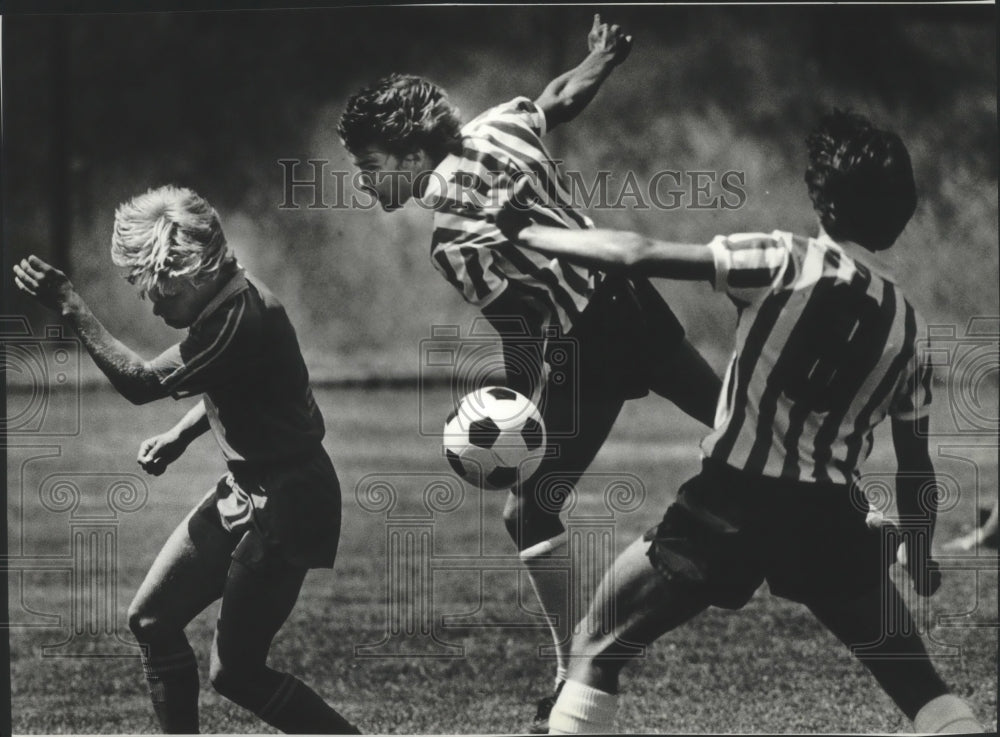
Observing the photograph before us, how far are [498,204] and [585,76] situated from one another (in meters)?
0.61

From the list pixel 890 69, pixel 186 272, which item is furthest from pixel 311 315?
pixel 890 69

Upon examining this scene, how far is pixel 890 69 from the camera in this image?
4688 millimetres

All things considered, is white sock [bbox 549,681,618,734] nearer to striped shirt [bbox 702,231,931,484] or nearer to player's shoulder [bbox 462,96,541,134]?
striped shirt [bbox 702,231,931,484]

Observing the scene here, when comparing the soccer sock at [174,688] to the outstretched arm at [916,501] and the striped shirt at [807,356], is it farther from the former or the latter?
the outstretched arm at [916,501]

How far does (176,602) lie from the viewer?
4227 mm

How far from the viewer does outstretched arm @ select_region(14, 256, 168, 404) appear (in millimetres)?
4094

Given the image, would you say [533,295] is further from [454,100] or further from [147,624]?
[147,624]

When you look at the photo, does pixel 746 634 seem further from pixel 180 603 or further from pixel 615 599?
pixel 180 603

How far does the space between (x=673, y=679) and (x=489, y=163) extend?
2.14 meters

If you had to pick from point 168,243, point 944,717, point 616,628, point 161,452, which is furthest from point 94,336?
point 944,717

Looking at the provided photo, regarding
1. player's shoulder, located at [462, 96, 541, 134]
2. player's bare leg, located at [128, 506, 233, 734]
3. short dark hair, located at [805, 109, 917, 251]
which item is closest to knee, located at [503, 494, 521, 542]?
player's bare leg, located at [128, 506, 233, 734]

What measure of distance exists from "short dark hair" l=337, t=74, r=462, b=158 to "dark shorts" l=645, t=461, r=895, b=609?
1.37m

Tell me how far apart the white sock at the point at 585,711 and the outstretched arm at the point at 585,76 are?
6.03 feet

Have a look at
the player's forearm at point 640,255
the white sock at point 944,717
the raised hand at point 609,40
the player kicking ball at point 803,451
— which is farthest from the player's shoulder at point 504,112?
the white sock at point 944,717
